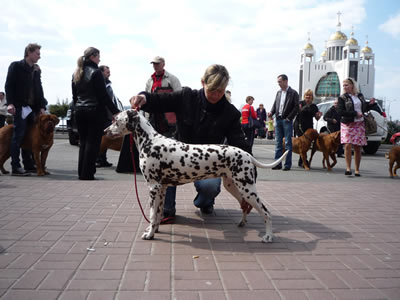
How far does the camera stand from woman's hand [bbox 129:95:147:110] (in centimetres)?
422

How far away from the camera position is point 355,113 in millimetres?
8609

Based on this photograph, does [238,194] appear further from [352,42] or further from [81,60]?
[352,42]

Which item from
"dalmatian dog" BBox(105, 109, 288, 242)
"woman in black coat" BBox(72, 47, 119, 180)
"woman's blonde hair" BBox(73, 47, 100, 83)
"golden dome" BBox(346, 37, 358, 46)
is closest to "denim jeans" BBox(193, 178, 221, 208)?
"dalmatian dog" BBox(105, 109, 288, 242)

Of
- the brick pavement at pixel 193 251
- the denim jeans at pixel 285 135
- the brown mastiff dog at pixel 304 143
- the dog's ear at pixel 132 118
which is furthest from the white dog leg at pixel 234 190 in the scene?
the brown mastiff dog at pixel 304 143

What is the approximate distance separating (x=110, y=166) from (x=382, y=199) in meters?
6.98

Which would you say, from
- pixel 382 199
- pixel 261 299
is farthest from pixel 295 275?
pixel 382 199

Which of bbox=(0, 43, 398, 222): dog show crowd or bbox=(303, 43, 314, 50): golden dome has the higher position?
bbox=(303, 43, 314, 50): golden dome

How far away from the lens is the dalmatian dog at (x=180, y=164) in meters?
3.87

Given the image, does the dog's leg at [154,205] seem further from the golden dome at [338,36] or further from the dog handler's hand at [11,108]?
the golden dome at [338,36]

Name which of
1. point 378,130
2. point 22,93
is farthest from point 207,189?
point 378,130

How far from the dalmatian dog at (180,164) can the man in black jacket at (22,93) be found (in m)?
4.76

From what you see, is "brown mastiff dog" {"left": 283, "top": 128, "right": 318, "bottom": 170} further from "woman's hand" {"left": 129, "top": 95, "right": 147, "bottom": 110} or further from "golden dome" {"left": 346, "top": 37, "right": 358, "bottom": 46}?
"golden dome" {"left": 346, "top": 37, "right": 358, "bottom": 46}

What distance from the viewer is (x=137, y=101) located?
4.25 m

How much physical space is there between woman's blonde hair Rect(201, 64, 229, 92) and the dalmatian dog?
28.7 inches
